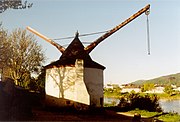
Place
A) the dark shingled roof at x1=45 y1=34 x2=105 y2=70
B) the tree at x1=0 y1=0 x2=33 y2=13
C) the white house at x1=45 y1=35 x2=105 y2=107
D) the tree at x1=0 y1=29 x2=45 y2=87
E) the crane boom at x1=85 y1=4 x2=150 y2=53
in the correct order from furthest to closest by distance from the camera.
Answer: the tree at x1=0 y1=29 x2=45 y2=87 → the crane boom at x1=85 y1=4 x2=150 y2=53 → the dark shingled roof at x1=45 y1=34 x2=105 y2=70 → the white house at x1=45 y1=35 x2=105 y2=107 → the tree at x1=0 y1=0 x2=33 y2=13

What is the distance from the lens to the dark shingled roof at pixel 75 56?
22.2 m

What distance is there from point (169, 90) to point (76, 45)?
63.1 m

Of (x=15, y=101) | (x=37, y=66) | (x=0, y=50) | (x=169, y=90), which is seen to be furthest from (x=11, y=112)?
Result: (x=169, y=90)

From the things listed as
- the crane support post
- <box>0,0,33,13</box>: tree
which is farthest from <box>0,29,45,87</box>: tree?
<box>0,0,33,13</box>: tree

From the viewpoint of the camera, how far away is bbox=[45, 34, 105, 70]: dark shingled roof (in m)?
22.2

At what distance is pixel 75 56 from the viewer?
22.8m

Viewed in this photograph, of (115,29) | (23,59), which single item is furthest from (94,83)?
(23,59)

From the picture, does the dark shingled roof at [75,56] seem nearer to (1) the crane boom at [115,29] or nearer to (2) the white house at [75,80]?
(2) the white house at [75,80]

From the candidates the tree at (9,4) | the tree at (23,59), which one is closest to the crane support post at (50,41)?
the tree at (23,59)

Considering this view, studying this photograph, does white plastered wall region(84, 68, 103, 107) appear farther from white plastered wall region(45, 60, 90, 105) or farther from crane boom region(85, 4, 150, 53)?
crane boom region(85, 4, 150, 53)

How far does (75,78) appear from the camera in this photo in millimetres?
21422

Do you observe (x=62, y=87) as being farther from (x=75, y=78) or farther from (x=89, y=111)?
(x=89, y=111)

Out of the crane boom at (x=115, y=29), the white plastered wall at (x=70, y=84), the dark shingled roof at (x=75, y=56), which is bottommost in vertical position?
the white plastered wall at (x=70, y=84)

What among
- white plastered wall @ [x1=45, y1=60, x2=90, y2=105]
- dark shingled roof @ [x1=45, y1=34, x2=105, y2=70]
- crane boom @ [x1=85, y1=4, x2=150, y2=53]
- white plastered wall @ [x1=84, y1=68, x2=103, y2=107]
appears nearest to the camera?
white plastered wall @ [x1=45, y1=60, x2=90, y2=105]
